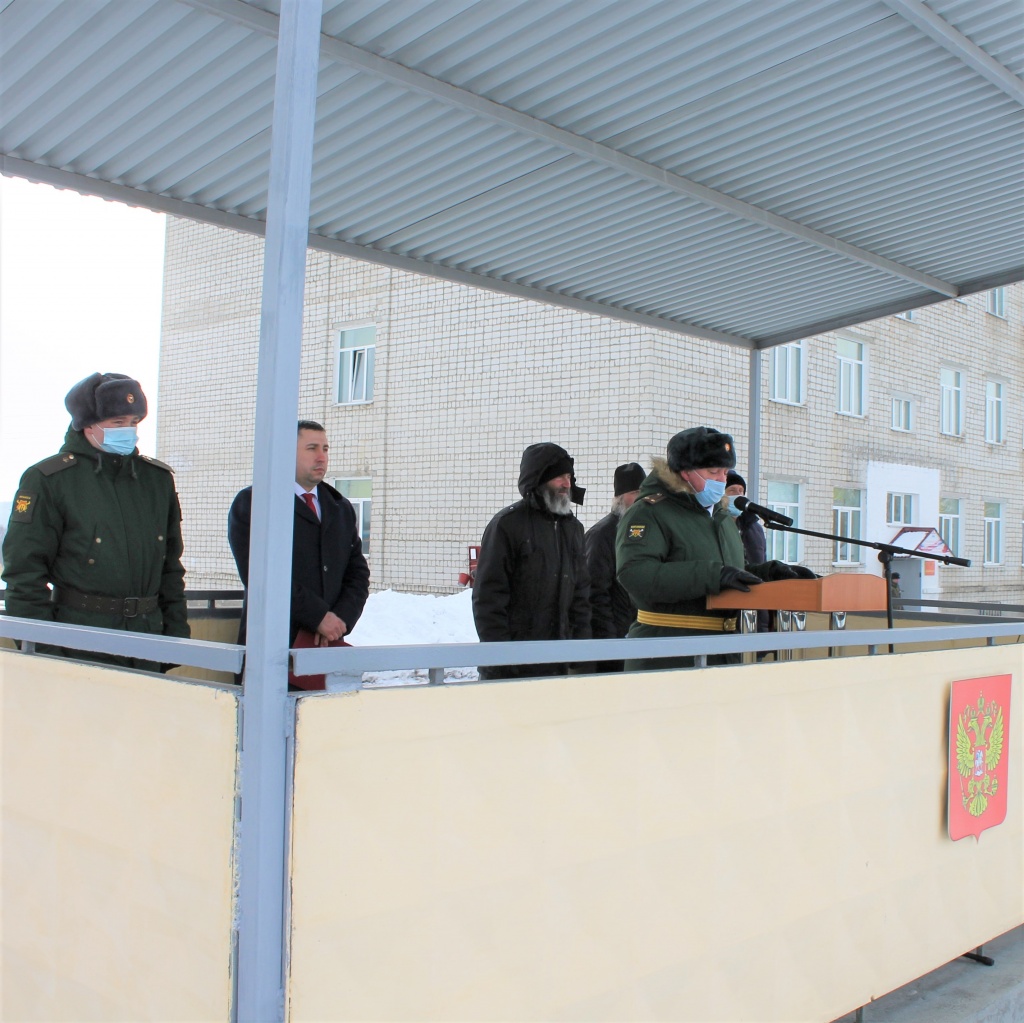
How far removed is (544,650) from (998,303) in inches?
983

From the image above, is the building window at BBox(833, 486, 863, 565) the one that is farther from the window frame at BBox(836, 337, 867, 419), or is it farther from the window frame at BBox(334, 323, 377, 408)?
the window frame at BBox(334, 323, 377, 408)

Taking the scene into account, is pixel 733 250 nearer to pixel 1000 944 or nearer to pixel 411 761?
pixel 1000 944

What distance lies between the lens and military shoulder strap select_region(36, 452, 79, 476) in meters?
3.23

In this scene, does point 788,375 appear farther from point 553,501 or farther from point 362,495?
point 553,501

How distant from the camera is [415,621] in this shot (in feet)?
49.5

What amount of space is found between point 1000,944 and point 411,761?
318cm

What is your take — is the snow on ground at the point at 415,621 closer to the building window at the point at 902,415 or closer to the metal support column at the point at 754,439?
the metal support column at the point at 754,439

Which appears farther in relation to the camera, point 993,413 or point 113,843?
point 993,413

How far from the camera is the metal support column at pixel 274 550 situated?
6.63ft

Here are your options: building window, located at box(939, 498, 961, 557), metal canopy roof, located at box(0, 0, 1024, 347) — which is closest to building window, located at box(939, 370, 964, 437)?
building window, located at box(939, 498, 961, 557)

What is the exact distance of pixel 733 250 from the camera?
588 centimetres

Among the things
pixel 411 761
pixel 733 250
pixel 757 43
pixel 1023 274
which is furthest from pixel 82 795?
pixel 1023 274

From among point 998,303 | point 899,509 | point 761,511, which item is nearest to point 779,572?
point 761,511

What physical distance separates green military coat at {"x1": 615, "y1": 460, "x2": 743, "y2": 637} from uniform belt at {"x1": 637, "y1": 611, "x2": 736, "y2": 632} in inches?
0.7
